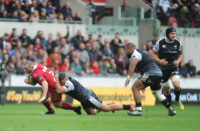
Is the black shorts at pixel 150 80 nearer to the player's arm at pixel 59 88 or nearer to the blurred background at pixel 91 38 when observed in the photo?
the player's arm at pixel 59 88

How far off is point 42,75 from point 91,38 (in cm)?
1267

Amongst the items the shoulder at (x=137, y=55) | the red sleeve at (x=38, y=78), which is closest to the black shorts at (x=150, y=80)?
the shoulder at (x=137, y=55)

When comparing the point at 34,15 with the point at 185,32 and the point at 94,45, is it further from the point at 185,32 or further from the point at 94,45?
the point at 185,32

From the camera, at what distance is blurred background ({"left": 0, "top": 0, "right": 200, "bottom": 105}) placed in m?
25.6

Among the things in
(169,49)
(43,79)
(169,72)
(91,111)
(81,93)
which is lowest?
(91,111)

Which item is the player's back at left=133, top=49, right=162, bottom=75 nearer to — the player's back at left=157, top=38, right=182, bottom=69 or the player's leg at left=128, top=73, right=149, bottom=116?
the player's leg at left=128, top=73, right=149, bottom=116

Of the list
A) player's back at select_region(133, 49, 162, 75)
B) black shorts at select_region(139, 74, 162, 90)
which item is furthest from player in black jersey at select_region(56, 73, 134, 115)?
player's back at select_region(133, 49, 162, 75)

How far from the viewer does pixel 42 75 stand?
15.7m

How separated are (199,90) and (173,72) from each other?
933cm

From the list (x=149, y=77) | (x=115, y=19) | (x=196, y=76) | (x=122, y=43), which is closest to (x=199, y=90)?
(x=196, y=76)

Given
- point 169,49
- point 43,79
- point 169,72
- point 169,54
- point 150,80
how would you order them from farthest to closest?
point 169,72
point 169,54
point 169,49
point 150,80
point 43,79

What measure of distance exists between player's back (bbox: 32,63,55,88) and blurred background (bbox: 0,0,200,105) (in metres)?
8.42

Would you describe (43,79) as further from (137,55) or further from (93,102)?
(137,55)

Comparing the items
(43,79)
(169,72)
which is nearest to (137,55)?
(43,79)
